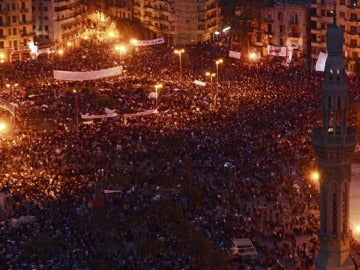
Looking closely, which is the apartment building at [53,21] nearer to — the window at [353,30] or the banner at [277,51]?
the banner at [277,51]

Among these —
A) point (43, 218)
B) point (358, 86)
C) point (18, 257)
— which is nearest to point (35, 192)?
→ point (43, 218)

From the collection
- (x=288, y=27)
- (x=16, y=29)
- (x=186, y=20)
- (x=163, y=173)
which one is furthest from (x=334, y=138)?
(x=186, y=20)

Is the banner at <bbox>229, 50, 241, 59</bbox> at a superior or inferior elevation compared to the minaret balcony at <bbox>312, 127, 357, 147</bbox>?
inferior

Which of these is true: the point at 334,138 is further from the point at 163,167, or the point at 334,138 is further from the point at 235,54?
the point at 235,54

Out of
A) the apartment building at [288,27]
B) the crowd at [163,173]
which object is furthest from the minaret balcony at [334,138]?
the apartment building at [288,27]

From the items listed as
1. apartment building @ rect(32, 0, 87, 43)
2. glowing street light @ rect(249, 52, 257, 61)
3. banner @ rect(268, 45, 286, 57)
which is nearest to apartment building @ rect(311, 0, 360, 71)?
banner @ rect(268, 45, 286, 57)

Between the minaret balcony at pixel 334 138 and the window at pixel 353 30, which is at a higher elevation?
the minaret balcony at pixel 334 138

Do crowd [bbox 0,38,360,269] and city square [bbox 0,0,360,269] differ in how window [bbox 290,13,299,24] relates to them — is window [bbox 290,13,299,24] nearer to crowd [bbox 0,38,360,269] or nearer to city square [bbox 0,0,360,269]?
city square [bbox 0,0,360,269]
